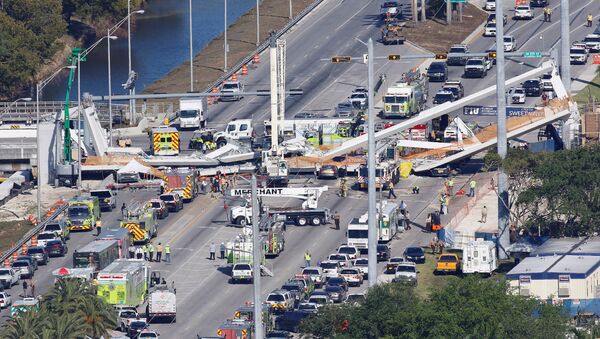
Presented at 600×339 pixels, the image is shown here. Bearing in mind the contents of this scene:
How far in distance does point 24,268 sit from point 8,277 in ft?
7.48

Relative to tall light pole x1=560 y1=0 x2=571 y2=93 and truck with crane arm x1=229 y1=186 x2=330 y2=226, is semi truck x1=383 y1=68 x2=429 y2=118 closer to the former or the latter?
tall light pole x1=560 y1=0 x2=571 y2=93

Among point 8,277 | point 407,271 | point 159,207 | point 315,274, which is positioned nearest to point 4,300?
point 8,277

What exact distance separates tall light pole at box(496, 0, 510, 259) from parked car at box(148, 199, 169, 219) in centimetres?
2360

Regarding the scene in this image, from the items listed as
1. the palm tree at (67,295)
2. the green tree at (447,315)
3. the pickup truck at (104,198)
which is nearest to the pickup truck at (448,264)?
the green tree at (447,315)

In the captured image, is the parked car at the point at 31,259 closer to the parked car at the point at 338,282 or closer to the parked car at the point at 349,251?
the parked car at the point at 349,251

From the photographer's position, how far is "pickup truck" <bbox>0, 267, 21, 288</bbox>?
130m

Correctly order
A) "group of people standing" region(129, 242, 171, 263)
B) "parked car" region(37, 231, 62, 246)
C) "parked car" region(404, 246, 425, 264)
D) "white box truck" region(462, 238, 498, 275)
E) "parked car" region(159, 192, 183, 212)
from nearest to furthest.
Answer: "white box truck" region(462, 238, 498, 275) → "parked car" region(404, 246, 425, 264) → "group of people standing" region(129, 242, 171, 263) → "parked car" region(37, 231, 62, 246) → "parked car" region(159, 192, 183, 212)

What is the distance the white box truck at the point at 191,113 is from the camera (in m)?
178

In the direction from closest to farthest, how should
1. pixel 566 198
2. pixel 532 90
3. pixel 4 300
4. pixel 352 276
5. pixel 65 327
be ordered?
1. pixel 65 327
2. pixel 4 300
3. pixel 352 276
4. pixel 566 198
5. pixel 532 90

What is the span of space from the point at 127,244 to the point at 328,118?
39366mm

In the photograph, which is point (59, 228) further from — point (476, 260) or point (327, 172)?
point (476, 260)

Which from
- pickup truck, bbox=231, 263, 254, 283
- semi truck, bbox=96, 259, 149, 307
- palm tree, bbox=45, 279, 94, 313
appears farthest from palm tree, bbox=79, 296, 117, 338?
pickup truck, bbox=231, 263, 254, 283

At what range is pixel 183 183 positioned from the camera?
152 m

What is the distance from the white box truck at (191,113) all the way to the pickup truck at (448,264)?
5058cm
